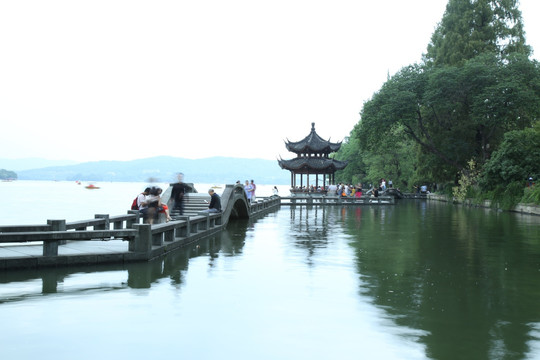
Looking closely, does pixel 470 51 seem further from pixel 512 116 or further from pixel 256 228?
pixel 256 228

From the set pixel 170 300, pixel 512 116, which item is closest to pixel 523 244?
pixel 170 300

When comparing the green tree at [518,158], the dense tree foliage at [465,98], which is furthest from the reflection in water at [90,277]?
the dense tree foliage at [465,98]

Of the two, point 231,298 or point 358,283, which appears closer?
point 231,298

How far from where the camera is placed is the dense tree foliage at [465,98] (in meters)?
35.9

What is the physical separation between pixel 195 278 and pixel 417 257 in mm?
5700

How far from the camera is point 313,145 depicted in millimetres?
54750

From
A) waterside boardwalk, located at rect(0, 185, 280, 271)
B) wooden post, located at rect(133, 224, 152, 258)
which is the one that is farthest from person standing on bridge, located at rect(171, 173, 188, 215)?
wooden post, located at rect(133, 224, 152, 258)

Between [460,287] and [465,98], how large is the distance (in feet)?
108

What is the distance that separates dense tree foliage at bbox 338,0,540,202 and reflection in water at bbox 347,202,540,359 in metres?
21.1

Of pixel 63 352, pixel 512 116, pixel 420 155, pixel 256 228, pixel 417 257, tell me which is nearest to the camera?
pixel 63 352

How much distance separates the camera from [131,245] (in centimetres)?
1102

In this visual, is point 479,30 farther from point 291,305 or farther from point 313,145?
point 291,305

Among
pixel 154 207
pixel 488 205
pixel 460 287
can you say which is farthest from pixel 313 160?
pixel 460 287

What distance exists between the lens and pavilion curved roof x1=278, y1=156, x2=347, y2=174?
53816mm
